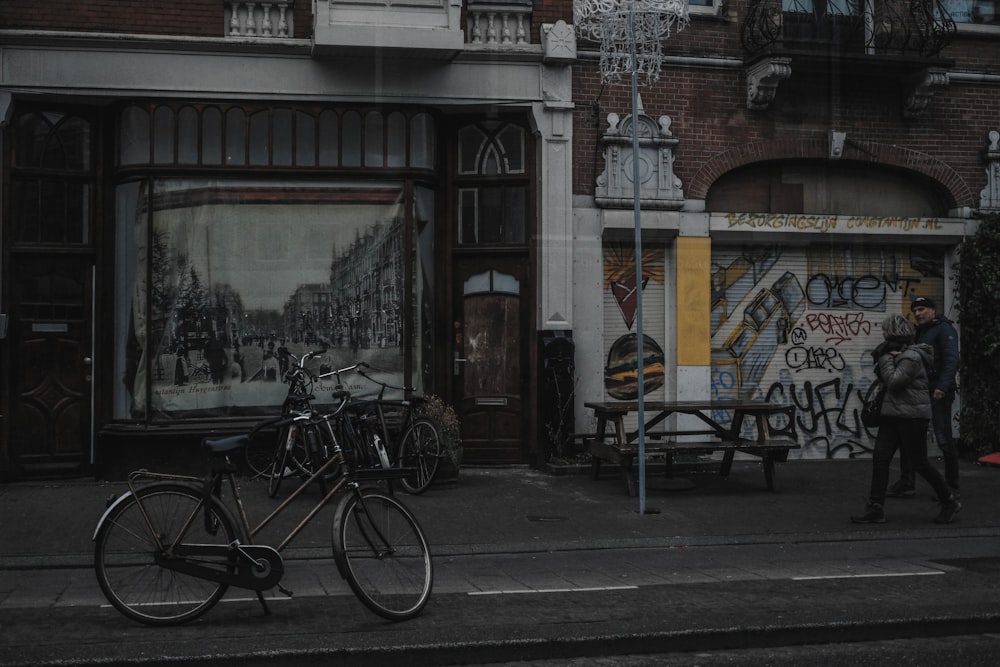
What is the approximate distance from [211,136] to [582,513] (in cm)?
602

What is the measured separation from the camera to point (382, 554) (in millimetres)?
6348

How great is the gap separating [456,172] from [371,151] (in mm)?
1107

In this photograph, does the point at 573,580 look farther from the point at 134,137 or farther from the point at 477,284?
the point at 134,137

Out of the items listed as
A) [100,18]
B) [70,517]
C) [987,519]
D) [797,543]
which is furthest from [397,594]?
[100,18]

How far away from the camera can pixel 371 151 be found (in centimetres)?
1342

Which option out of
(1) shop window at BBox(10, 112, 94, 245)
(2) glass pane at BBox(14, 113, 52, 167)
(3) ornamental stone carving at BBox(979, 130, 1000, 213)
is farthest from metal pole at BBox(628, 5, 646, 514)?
(2) glass pane at BBox(14, 113, 52, 167)

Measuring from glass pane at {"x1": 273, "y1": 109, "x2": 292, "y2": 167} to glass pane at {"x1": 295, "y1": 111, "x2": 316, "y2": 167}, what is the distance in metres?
0.08

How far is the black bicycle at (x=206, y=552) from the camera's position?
613cm

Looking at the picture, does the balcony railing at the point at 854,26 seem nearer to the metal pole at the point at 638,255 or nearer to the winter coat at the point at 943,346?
the metal pole at the point at 638,255

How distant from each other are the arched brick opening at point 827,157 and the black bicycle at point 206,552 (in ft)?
29.0

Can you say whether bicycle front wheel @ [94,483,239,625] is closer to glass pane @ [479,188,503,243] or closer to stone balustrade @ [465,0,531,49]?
glass pane @ [479,188,503,243]

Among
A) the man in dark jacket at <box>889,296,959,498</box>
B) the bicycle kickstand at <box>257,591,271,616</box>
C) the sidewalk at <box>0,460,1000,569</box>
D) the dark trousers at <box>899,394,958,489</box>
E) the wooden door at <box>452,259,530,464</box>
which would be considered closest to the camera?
the bicycle kickstand at <box>257,591,271,616</box>

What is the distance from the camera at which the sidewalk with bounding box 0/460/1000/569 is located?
9.34 meters

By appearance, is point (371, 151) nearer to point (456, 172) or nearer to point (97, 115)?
point (456, 172)
